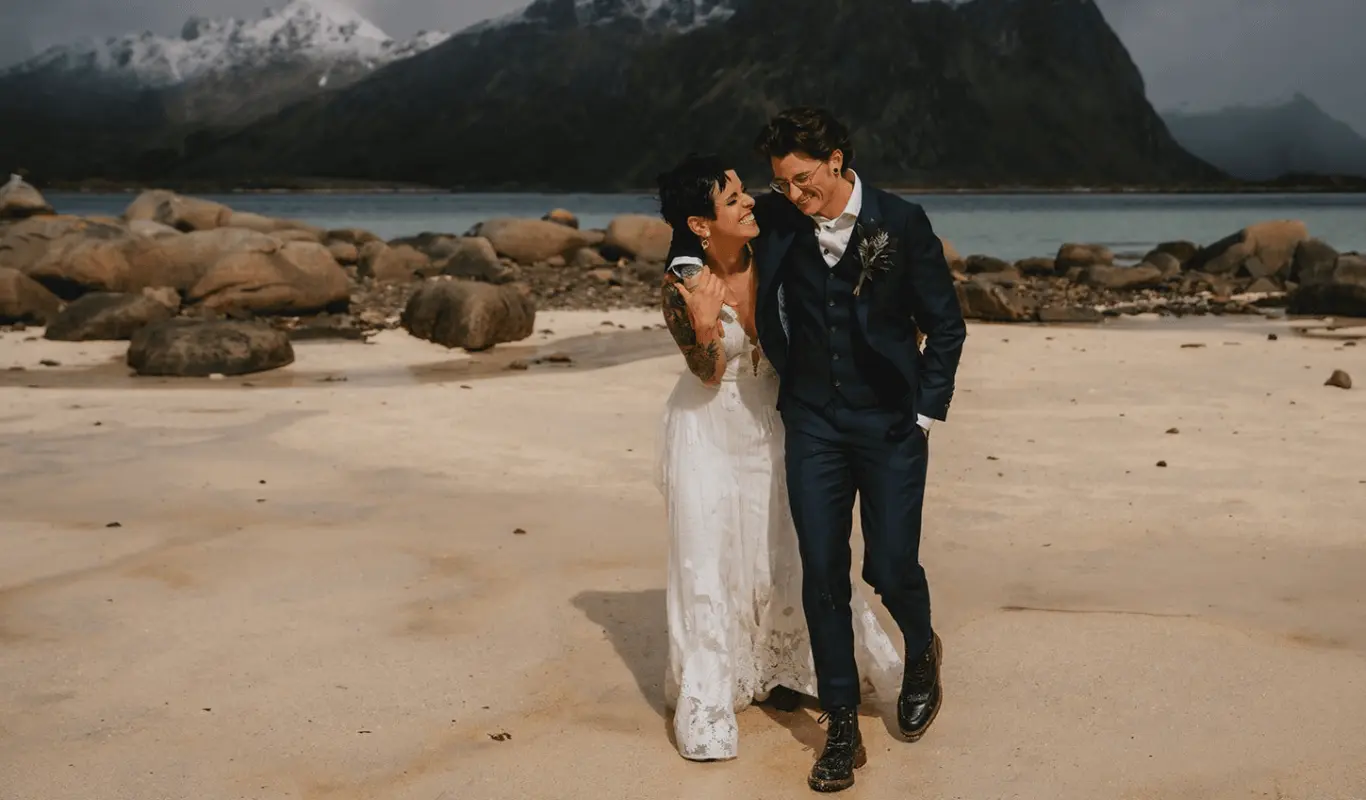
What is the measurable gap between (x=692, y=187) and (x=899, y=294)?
27.6 inches

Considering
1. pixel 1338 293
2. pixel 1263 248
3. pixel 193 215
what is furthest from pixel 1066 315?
pixel 193 215

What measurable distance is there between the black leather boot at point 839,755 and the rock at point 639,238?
98.9 feet

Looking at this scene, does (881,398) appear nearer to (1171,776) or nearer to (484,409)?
(1171,776)

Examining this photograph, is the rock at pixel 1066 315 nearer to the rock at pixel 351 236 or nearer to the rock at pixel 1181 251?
the rock at pixel 1181 251

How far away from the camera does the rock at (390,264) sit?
29.4 meters

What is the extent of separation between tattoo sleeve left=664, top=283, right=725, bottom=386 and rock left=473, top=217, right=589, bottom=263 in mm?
30630

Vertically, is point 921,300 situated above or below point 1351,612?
above

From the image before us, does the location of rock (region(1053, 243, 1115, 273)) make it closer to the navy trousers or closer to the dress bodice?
the dress bodice

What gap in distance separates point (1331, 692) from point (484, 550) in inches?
158

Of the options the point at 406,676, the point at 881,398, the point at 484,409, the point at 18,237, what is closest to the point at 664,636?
the point at 406,676

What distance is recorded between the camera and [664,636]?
20.3 feet

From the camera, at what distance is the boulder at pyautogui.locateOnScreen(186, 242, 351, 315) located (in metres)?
→ 21.1

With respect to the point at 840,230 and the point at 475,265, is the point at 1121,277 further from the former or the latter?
the point at 840,230

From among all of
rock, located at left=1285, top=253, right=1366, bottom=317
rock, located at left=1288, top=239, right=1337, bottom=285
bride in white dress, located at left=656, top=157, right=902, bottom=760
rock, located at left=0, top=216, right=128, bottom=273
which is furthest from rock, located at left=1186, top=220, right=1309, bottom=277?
bride in white dress, located at left=656, top=157, right=902, bottom=760
